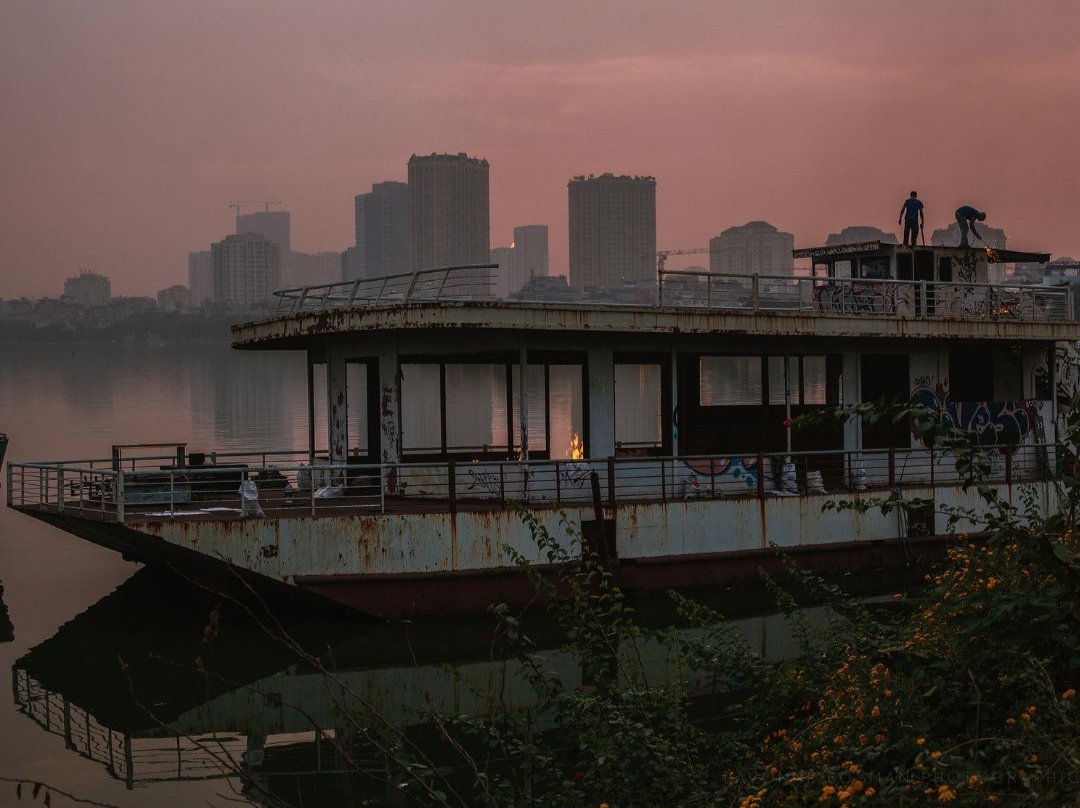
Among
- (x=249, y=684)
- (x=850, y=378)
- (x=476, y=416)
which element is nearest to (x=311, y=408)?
(x=249, y=684)

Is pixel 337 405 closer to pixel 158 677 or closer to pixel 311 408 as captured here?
pixel 311 408

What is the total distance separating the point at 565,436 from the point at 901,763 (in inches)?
2016

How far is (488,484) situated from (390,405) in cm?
183

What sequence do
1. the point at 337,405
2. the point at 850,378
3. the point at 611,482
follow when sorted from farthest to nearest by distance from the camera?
1. the point at 850,378
2. the point at 337,405
3. the point at 611,482

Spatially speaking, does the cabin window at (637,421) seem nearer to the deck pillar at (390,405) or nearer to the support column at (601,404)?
the support column at (601,404)

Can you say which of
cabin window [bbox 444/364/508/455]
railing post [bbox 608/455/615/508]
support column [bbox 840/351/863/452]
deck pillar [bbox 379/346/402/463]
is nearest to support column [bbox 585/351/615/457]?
railing post [bbox 608/455/615/508]

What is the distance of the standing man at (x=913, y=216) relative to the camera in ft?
77.6

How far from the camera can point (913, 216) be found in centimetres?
2388

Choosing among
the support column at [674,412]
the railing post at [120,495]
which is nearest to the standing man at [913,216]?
the support column at [674,412]

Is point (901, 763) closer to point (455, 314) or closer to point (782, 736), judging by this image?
point (782, 736)

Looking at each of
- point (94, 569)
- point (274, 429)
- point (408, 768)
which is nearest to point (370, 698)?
point (408, 768)

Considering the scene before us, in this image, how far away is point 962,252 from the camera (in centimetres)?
2275

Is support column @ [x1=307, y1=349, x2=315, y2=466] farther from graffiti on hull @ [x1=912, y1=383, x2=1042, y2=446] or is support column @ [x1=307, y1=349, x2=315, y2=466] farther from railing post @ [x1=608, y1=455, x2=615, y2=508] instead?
graffiti on hull @ [x1=912, y1=383, x2=1042, y2=446]

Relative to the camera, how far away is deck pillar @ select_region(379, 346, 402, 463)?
1791cm
